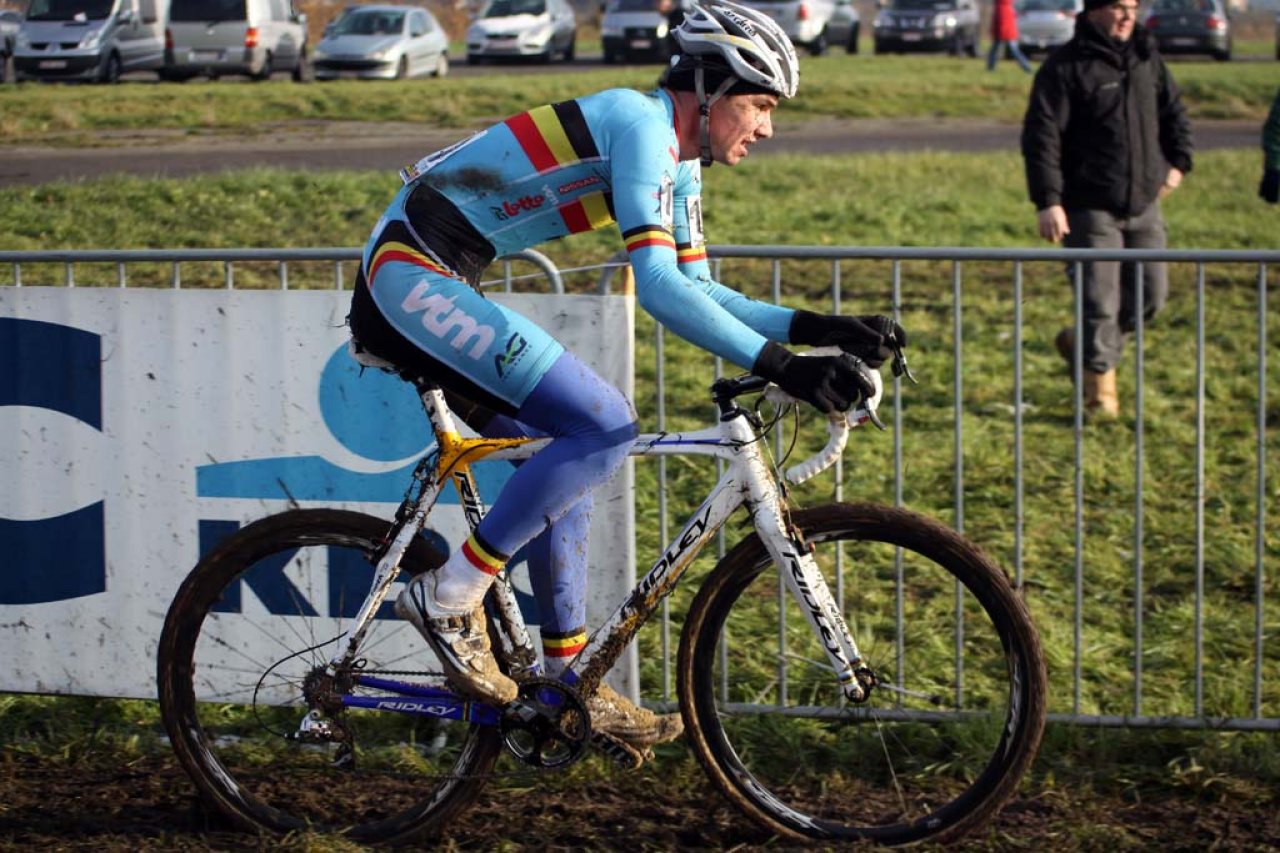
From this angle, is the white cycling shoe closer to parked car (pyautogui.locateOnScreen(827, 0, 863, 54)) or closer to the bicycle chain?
the bicycle chain

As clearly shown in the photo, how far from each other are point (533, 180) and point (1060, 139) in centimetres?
519

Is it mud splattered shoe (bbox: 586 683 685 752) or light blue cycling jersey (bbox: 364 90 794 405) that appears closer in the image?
light blue cycling jersey (bbox: 364 90 794 405)

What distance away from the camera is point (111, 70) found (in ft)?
64.0

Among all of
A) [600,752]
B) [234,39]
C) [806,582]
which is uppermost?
[234,39]

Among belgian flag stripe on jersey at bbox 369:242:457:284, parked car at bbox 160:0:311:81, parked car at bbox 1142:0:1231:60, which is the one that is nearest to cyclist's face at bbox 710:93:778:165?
belgian flag stripe on jersey at bbox 369:242:457:284

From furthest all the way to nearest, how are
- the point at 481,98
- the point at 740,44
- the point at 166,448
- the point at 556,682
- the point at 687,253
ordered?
1. the point at 481,98
2. the point at 166,448
3. the point at 556,682
4. the point at 687,253
5. the point at 740,44

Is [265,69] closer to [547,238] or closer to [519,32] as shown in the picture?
[519,32]

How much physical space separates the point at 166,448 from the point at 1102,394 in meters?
5.25

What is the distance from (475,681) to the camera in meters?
4.17

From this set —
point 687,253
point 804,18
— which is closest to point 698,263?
point 687,253

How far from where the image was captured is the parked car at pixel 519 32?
33344mm

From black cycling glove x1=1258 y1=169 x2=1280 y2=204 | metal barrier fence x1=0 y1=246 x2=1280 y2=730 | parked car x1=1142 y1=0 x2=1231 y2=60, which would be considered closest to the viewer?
metal barrier fence x1=0 y1=246 x2=1280 y2=730

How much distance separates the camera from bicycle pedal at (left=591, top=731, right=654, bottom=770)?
14.1ft

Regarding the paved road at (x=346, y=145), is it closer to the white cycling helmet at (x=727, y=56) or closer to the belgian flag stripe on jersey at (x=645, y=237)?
the white cycling helmet at (x=727, y=56)
